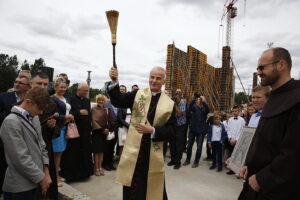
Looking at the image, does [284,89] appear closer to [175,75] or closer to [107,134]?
[107,134]

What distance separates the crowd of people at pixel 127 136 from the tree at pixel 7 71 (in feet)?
145

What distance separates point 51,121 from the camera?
11.3 ft

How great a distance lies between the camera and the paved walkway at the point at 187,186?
4516mm

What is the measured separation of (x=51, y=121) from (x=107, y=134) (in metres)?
2.31

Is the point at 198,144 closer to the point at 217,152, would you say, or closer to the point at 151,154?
the point at 217,152

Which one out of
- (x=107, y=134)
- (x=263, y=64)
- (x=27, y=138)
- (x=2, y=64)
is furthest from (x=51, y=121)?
(x=2, y=64)

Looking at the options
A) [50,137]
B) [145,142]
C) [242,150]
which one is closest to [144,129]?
[145,142]

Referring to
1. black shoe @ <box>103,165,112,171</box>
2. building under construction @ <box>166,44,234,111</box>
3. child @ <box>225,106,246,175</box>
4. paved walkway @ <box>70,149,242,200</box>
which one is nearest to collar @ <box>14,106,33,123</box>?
paved walkway @ <box>70,149,242,200</box>

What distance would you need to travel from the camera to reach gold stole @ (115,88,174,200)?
9.72 ft

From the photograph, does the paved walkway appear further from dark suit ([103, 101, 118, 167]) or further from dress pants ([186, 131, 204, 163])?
dress pants ([186, 131, 204, 163])

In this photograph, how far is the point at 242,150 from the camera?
2.80 meters

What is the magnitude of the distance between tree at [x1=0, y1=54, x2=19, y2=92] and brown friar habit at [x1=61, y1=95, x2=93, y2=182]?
4412 cm

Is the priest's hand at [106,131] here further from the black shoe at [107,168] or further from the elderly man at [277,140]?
the elderly man at [277,140]

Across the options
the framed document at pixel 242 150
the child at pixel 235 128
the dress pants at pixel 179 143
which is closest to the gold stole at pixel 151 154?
the framed document at pixel 242 150
